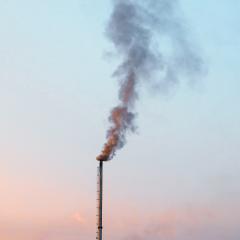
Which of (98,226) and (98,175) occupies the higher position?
(98,175)

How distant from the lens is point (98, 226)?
43.1 m

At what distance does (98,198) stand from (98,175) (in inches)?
83.6

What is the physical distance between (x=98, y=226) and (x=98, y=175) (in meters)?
4.63

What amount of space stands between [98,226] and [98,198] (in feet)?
8.23

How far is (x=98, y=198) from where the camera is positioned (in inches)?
1726

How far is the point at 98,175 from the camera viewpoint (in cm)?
4447
